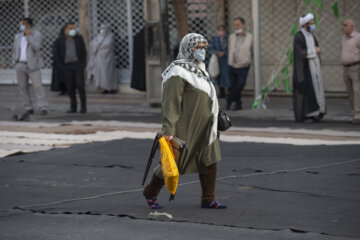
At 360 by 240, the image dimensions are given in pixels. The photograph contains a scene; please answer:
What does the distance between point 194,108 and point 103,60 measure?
46.2 feet

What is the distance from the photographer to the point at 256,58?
16.7 meters

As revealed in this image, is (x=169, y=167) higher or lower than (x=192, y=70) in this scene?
lower

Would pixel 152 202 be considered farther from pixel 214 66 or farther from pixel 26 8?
pixel 26 8

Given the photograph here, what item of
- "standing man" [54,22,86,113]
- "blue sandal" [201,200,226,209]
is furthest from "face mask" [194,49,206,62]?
"standing man" [54,22,86,113]

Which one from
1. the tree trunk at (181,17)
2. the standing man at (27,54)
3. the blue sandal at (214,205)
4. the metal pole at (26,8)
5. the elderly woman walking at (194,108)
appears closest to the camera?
the elderly woman walking at (194,108)

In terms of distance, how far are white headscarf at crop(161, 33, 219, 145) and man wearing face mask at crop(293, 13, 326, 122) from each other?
7338 mm

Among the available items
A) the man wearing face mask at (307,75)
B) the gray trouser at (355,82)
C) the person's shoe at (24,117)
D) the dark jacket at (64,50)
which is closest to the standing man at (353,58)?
the gray trouser at (355,82)

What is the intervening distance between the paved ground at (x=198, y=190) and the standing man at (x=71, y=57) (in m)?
3.36

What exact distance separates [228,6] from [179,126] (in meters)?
12.8

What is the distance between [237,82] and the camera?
16672mm

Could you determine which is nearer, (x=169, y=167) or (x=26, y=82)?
(x=169, y=167)

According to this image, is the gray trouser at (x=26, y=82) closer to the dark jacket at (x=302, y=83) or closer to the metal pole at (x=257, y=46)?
the metal pole at (x=257, y=46)

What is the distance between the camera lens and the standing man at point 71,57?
57.1 ft

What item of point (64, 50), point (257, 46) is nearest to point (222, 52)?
point (257, 46)
